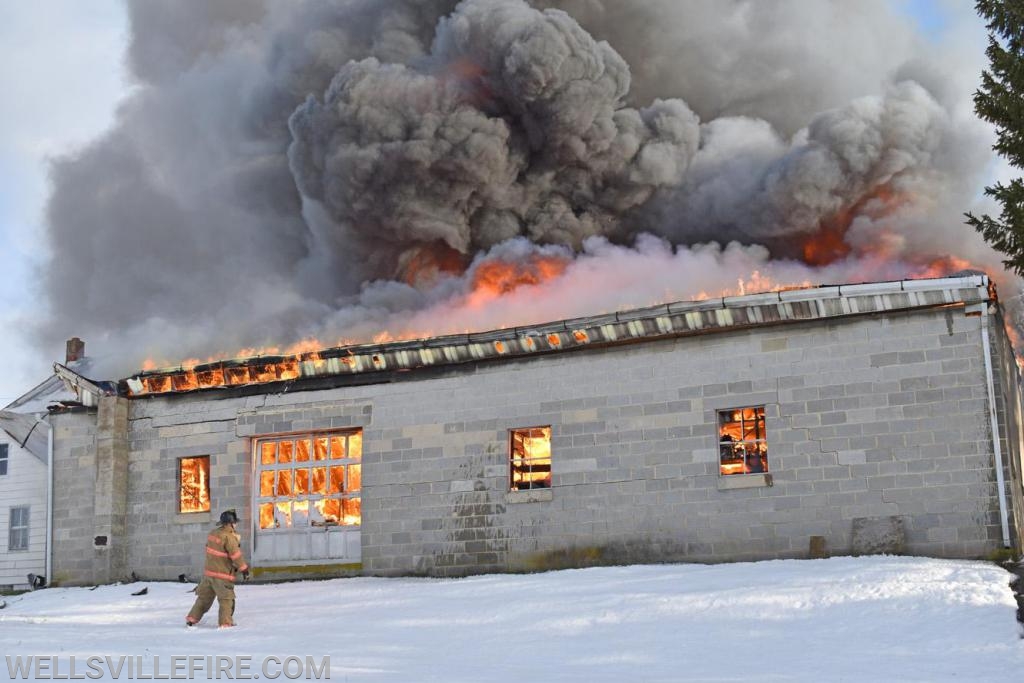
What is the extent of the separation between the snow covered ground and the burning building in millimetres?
905

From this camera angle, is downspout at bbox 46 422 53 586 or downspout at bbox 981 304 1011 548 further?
downspout at bbox 46 422 53 586

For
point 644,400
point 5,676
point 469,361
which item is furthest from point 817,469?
point 5,676

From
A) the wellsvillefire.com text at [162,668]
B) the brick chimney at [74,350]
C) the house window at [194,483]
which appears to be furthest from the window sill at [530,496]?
the brick chimney at [74,350]

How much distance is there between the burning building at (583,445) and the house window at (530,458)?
0.03 m

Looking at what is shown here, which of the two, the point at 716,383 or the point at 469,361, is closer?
the point at 716,383

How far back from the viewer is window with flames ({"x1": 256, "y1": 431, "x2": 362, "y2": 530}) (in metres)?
19.4

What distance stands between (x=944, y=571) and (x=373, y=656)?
6.83 m

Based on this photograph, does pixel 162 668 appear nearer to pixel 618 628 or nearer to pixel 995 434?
pixel 618 628

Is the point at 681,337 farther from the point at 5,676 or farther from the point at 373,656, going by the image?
the point at 5,676

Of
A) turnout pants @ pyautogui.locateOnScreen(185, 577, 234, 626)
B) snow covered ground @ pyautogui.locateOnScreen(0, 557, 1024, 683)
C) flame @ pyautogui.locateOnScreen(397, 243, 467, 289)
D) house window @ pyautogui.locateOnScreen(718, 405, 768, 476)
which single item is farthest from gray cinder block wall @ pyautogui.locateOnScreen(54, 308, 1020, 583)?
flame @ pyautogui.locateOnScreen(397, 243, 467, 289)

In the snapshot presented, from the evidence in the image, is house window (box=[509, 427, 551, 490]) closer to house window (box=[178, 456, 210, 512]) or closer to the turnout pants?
the turnout pants

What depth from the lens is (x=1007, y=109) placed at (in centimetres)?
1848

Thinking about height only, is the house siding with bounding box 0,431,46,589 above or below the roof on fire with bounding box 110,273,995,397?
below

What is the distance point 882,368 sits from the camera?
15625 millimetres
